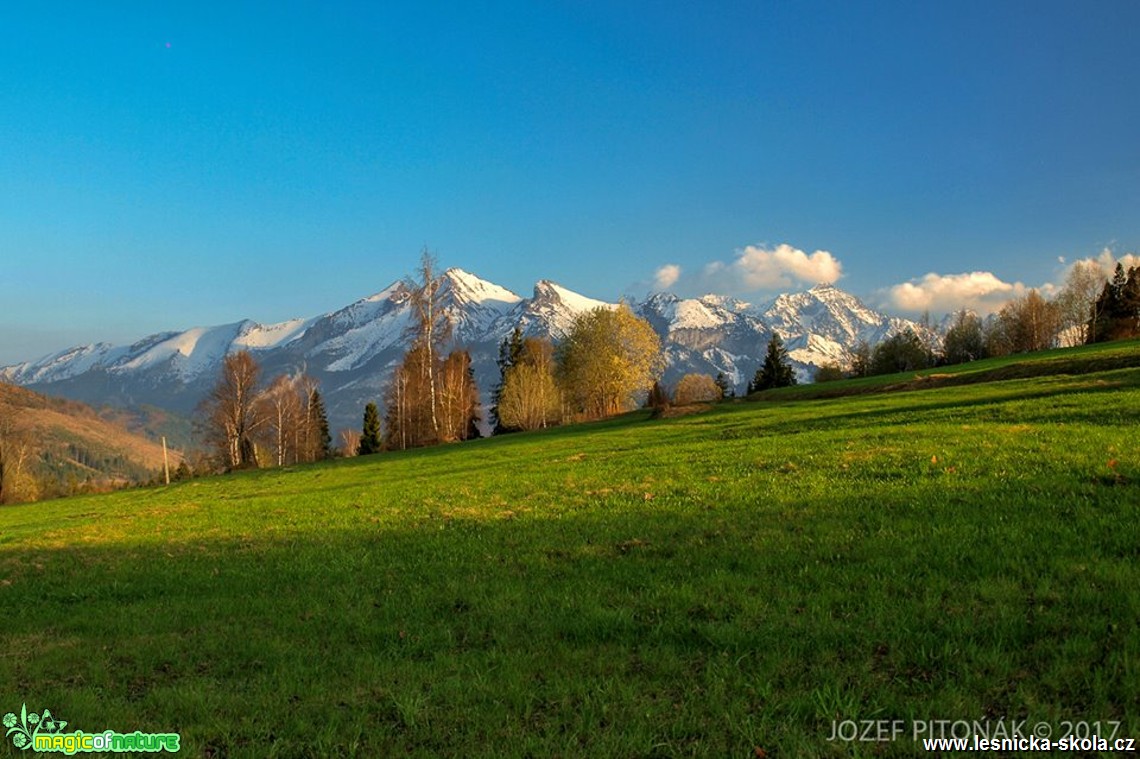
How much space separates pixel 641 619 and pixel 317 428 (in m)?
111

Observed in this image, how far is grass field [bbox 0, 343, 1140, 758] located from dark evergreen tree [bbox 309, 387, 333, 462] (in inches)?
3624

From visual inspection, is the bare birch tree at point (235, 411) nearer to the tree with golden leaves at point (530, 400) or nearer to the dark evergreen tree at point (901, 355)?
the tree with golden leaves at point (530, 400)

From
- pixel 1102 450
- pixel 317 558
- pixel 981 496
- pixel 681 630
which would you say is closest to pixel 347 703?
pixel 681 630

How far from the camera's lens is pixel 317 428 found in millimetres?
107938

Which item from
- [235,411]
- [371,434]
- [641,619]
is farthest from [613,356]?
[641,619]

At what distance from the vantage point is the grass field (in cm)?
539

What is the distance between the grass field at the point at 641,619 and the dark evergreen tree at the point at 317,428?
92.1 meters

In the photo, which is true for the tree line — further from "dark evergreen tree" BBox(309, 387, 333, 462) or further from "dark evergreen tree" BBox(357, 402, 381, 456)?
"dark evergreen tree" BBox(309, 387, 333, 462)

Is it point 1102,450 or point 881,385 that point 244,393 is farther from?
point 1102,450

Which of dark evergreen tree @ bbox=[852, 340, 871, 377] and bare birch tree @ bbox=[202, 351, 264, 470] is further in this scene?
dark evergreen tree @ bbox=[852, 340, 871, 377]

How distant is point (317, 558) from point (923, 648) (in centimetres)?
1186

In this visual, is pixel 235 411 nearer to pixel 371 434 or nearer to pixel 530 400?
pixel 371 434

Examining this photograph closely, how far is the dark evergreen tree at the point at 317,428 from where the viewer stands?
342 ft

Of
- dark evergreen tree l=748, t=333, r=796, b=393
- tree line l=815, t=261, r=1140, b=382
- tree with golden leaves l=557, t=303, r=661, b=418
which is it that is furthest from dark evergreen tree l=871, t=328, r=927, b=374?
tree with golden leaves l=557, t=303, r=661, b=418
